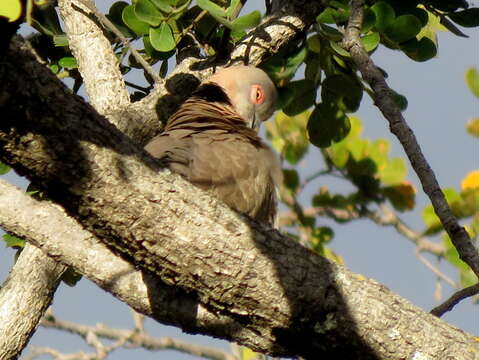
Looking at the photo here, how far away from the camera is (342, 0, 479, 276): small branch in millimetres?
2787

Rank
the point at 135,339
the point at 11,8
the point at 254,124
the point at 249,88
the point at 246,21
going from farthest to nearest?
the point at 135,339 < the point at 254,124 < the point at 249,88 < the point at 246,21 < the point at 11,8

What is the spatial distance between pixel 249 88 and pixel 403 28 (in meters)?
0.80

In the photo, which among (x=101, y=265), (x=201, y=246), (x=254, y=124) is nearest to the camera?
(x=201, y=246)

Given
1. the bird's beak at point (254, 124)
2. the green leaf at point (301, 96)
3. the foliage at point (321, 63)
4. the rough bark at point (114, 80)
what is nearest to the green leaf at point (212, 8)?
the foliage at point (321, 63)

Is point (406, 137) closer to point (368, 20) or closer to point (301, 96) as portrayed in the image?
point (368, 20)

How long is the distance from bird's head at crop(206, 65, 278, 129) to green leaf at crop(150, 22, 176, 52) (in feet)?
1.28

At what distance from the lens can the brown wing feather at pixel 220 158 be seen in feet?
11.5

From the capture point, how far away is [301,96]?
13.2 ft

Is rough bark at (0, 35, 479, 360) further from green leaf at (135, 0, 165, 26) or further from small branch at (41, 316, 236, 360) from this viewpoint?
small branch at (41, 316, 236, 360)

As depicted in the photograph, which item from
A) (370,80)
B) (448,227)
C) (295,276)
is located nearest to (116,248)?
(295,276)

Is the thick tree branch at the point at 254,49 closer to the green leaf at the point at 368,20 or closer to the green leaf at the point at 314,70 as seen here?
the green leaf at the point at 314,70

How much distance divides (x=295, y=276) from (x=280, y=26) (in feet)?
5.45

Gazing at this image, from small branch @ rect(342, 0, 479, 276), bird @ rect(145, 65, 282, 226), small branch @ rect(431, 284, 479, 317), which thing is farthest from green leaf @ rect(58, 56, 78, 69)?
small branch @ rect(431, 284, 479, 317)

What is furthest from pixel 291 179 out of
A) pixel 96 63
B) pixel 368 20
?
pixel 96 63
